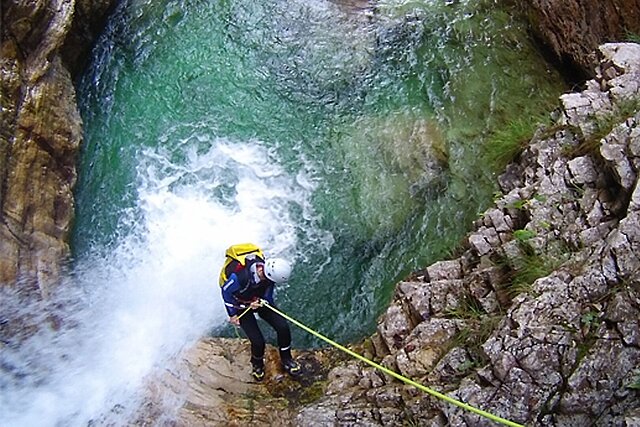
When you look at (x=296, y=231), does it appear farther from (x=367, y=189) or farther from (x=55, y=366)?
(x=55, y=366)

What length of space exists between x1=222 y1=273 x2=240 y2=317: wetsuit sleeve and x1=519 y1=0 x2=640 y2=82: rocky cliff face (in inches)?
221

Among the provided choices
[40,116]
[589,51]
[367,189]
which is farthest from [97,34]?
[589,51]

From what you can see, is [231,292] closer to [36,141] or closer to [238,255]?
[238,255]

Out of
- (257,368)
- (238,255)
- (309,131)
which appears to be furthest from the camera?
(309,131)

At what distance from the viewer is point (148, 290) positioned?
8594 mm

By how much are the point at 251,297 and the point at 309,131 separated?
12.2 feet

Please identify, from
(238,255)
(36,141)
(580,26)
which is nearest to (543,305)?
(238,255)

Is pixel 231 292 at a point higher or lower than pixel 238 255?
lower

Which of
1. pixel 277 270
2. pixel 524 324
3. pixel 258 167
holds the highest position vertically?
pixel 258 167

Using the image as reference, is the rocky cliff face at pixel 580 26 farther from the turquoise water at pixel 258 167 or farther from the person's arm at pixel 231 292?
the person's arm at pixel 231 292

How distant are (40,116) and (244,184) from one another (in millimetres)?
2834

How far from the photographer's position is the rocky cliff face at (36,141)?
8273mm

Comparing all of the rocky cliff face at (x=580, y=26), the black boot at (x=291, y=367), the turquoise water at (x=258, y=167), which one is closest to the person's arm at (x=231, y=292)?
the black boot at (x=291, y=367)

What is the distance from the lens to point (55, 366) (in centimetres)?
783
